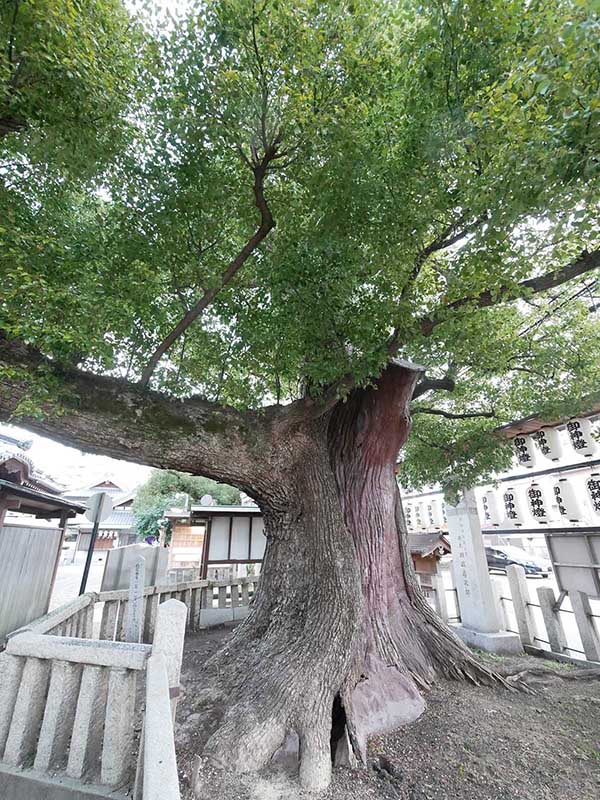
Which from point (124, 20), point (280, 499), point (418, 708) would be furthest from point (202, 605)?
point (124, 20)

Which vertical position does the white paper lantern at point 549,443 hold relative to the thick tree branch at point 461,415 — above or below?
below

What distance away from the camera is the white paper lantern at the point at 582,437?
19.3 feet

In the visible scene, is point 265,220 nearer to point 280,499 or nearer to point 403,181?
point 403,181

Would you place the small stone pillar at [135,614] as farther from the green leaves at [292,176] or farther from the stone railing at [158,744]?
the green leaves at [292,176]

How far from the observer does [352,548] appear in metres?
4.42

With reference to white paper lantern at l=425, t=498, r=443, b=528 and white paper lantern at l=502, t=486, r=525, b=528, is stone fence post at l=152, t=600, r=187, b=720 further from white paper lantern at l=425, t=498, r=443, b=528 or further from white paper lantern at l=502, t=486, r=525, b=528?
white paper lantern at l=425, t=498, r=443, b=528

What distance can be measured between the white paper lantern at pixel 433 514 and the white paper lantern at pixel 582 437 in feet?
33.3

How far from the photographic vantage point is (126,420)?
142 inches

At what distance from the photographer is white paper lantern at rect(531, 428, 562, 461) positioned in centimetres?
635

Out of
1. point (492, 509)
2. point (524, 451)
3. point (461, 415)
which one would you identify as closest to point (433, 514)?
point (492, 509)

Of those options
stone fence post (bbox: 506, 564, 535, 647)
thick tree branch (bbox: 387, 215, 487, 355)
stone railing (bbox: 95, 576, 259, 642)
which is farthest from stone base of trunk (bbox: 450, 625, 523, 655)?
thick tree branch (bbox: 387, 215, 487, 355)

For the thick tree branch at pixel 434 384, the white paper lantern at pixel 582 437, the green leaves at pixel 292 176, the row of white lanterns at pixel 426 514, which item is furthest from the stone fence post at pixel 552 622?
the row of white lanterns at pixel 426 514

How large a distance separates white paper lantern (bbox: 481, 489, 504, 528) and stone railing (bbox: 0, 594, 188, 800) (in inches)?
304

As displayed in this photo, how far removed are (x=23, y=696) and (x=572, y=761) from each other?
174 inches
